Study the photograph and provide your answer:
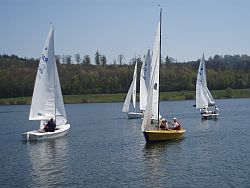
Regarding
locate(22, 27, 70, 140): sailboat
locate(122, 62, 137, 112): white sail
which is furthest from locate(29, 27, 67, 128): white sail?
locate(122, 62, 137, 112): white sail

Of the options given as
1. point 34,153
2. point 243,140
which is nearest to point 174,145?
point 243,140

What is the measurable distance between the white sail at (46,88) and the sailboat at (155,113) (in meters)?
10.3

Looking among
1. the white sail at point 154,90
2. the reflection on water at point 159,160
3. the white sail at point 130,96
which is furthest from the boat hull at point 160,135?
the white sail at point 130,96

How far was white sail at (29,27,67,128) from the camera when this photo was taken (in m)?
45.5

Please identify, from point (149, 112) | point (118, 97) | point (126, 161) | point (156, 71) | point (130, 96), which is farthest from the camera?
point (118, 97)

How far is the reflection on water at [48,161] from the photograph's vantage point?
1046 inches

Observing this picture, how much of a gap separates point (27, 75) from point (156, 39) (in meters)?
135

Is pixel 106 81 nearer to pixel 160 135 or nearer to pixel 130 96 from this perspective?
pixel 130 96

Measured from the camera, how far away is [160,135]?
3941cm

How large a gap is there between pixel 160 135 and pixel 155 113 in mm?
2730

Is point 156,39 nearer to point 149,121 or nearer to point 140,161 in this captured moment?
point 149,121

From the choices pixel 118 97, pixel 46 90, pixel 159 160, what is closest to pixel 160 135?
pixel 159 160

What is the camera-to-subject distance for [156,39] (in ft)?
132

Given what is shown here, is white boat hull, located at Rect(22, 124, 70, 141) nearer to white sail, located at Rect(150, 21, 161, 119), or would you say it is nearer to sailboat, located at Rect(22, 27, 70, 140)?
sailboat, located at Rect(22, 27, 70, 140)
